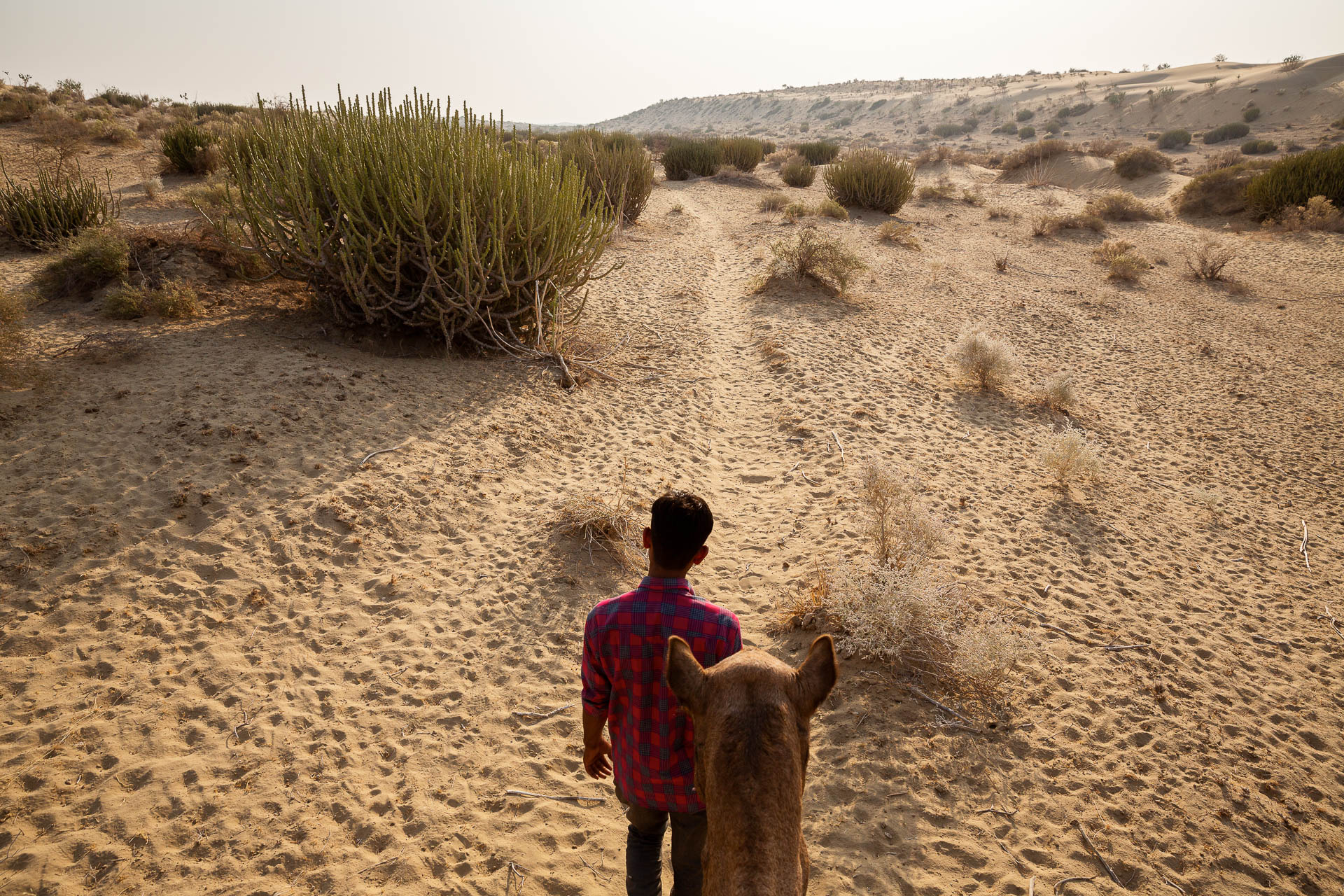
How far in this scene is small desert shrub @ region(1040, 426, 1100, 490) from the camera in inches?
235

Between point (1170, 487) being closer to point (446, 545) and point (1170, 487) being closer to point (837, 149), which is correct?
point (446, 545)

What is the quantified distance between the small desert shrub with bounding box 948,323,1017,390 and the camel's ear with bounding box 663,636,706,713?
26.8 feet

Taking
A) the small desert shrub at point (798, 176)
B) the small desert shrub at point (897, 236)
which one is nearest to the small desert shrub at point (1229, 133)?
the small desert shrub at point (798, 176)

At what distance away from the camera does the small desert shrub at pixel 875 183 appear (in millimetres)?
18250

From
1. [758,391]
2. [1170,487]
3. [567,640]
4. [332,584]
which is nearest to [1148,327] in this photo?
[1170,487]

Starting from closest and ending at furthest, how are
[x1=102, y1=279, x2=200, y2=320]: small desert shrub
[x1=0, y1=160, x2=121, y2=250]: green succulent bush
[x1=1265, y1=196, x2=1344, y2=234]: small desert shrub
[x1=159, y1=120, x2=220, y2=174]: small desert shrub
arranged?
[x1=102, y1=279, x2=200, y2=320]: small desert shrub < [x1=0, y1=160, x2=121, y2=250]: green succulent bush < [x1=159, y1=120, x2=220, y2=174]: small desert shrub < [x1=1265, y1=196, x2=1344, y2=234]: small desert shrub

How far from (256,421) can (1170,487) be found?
827cm

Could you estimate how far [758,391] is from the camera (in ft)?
26.2

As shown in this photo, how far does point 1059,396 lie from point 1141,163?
2142 cm

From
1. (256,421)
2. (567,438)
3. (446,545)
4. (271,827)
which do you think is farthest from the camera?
(567,438)

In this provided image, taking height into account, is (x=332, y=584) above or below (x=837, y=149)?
below

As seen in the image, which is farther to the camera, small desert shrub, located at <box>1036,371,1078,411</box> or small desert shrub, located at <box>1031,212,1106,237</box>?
small desert shrub, located at <box>1031,212,1106,237</box>

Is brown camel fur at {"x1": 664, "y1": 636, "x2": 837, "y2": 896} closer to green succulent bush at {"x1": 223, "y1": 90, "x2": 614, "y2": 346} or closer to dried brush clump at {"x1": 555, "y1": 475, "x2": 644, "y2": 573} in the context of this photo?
dried brush clump at {"x1": 555, "y1": 475, "x2": 644, "y2": 573}

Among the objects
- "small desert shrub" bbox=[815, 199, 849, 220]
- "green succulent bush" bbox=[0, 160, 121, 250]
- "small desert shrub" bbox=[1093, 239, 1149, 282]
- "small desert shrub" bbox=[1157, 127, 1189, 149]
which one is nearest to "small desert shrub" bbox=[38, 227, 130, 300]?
"green succulent bush" bbox=[0, 160, 121, 250]
